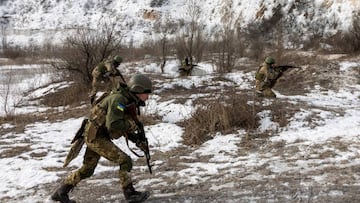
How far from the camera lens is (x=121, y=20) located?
36.4 metres

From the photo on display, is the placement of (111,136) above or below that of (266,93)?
above

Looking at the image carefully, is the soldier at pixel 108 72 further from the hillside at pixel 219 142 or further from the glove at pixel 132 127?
the glove at pixel 132 127

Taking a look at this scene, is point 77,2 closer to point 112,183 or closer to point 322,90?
point 322,90

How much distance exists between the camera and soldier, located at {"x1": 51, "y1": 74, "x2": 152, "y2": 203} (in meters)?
3.59

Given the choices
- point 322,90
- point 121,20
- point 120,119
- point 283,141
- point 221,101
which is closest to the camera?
point 120,119

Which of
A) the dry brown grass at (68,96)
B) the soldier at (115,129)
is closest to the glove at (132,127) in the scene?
the soldier at (115,129)

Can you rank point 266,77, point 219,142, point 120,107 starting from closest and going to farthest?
point 120,107 < point 219,142 < point 266,77

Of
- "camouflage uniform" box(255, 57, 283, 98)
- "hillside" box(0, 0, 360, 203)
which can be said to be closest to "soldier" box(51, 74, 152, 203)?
"hillside" box(0, 0, 360, 203)

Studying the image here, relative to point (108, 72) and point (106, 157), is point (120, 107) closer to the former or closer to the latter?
point (106, 157)

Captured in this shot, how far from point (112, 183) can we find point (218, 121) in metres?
2.61

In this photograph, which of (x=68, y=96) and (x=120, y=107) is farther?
(x=68, y=96)

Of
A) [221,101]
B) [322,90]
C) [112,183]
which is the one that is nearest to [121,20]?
[322,90]

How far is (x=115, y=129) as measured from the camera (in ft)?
11.7

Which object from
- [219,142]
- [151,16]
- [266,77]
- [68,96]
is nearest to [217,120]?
[219,142]
